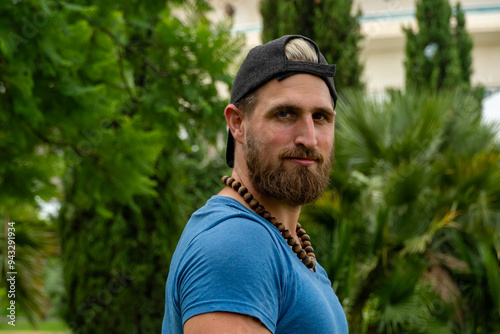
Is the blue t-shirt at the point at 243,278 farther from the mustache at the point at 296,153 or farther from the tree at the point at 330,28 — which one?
the tree at the point at 330,28

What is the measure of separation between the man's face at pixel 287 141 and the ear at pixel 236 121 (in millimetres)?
61

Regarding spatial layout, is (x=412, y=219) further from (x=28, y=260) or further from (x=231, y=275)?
(x=231, y=275)

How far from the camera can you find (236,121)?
168cm

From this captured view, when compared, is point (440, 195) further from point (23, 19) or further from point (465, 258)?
point (23, 19)

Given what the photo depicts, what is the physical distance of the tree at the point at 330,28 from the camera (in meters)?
9.47

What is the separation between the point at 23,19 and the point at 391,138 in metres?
5.16

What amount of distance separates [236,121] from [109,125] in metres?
3.20

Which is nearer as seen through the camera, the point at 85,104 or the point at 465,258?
the point at 85,104

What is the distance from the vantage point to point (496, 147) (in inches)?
299

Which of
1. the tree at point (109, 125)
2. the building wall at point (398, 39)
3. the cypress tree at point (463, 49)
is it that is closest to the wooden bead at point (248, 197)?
the tree at point (109, 125)

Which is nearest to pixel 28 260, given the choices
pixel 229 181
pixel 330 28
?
pixel 229 181

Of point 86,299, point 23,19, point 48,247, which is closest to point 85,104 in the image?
point 23,19

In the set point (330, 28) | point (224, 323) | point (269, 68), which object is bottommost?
point (330, 28)

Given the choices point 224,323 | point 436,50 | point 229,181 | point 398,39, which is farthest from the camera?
point 398,39
